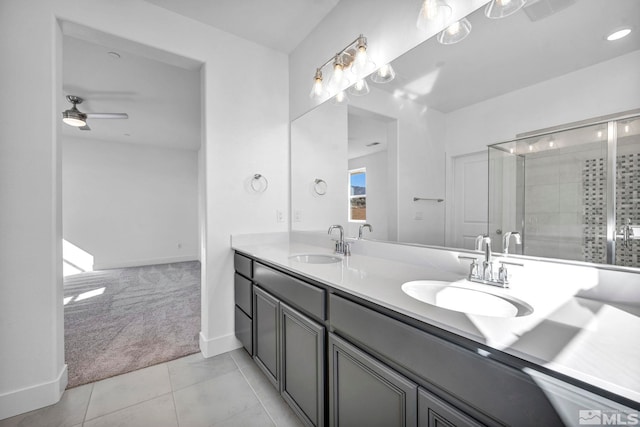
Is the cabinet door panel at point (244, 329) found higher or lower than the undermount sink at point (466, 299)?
lower

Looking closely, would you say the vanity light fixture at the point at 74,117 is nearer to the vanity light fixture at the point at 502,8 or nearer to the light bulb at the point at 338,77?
the light bulb at the point at 338,77

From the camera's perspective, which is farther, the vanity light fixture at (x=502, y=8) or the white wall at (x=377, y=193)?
the white wall at (x=377, y=193)

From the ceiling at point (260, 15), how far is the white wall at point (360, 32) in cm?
10

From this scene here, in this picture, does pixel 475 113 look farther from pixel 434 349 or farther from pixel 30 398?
pixel 30 398

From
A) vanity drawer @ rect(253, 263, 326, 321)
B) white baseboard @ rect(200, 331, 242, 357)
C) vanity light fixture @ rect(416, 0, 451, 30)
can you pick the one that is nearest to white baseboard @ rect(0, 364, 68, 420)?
white baseboard @ rect(200, 331, 242, 357)

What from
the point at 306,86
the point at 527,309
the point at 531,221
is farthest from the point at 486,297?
the point at 306,86

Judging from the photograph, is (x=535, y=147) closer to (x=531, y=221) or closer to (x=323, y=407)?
(x=531, y=221)

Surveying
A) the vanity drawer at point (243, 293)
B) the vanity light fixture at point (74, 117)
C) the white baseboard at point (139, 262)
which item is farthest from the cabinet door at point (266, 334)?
the white baseboard at point (139, 262)

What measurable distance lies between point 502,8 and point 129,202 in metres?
6.50

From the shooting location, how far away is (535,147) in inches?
38.8

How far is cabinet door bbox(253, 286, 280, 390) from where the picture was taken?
1.55 metres

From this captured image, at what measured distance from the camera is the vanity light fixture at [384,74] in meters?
1.58

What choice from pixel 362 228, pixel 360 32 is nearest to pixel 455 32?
pixel 360 32

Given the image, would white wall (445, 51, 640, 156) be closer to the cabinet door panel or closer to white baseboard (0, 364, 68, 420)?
the cabinet door panel
